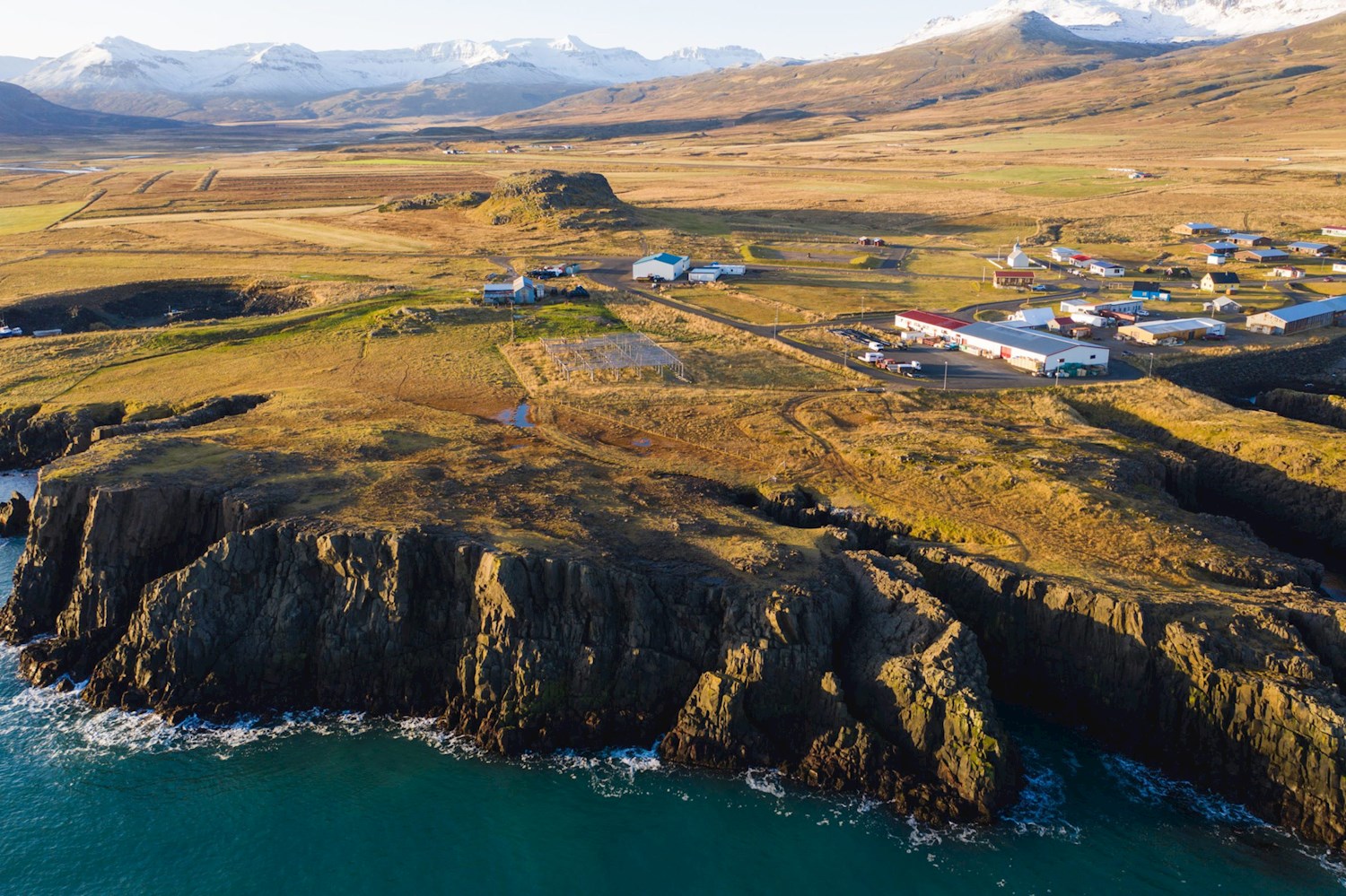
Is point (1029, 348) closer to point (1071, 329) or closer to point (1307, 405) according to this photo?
point (1071, 329)

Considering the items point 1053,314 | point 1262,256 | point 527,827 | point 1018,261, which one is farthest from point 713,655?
point 1262,256

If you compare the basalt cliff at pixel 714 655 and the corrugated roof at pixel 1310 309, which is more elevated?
the corrugated roof at pixel 1310 309

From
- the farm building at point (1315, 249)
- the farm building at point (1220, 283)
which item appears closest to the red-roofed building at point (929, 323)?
the farm building at point (1220, 283)

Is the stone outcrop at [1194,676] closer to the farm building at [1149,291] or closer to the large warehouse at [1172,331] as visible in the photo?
the large warehouse at [1172,331]

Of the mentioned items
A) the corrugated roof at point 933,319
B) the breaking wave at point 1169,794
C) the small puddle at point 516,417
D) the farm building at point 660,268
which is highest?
the farm building at point 660,268

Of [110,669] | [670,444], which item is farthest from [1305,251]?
[110,669]

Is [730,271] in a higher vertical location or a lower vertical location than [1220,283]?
higher
